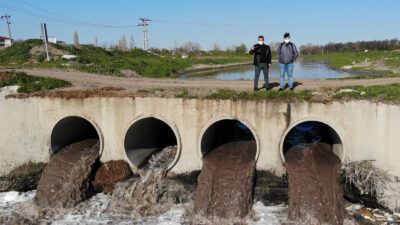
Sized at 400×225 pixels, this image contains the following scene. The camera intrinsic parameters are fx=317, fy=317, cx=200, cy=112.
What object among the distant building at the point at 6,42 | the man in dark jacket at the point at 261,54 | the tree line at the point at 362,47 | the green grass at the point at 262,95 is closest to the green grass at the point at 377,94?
the green grass at the point at 262,95

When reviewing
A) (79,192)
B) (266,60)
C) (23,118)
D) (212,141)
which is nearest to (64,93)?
(23,118)

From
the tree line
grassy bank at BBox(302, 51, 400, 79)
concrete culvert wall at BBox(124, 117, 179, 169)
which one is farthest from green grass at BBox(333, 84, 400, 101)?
the tree line

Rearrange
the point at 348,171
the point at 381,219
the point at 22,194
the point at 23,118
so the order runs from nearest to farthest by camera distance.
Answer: the point at 381,219
the point at 348,171
the point at 22,194
the point at 23,118

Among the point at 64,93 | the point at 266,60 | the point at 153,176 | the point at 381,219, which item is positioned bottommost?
the point at 381,219

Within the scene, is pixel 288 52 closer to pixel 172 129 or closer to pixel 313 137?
pixel 313 137

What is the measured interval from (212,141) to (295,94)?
349 cm

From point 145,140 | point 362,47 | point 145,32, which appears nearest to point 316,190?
point 145,140

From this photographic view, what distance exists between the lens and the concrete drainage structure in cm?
927

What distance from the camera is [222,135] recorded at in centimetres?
1295

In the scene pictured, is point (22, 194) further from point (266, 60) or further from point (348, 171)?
point (348, 171)

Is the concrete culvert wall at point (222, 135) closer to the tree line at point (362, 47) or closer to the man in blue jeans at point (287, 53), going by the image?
the man in blue jeans at point (287, 53)

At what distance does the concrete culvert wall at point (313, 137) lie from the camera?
10320 mm

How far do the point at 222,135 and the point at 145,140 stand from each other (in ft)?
10.2

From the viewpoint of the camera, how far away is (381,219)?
28.2ft
